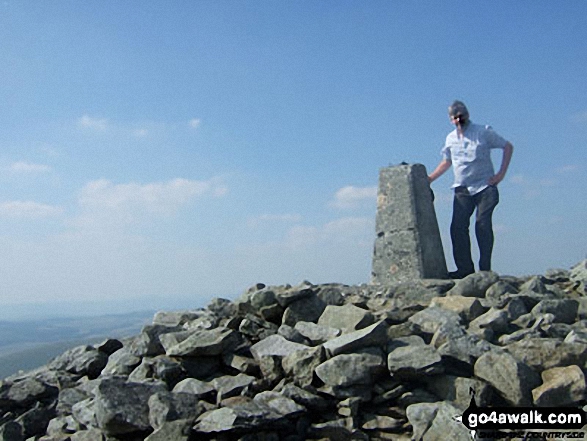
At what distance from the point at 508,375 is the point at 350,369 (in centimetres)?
162

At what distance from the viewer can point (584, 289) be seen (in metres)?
9.19

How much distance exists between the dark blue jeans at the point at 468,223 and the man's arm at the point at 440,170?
559 millimetres

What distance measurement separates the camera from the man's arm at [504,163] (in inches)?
381

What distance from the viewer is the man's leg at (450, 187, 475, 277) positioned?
10.1 metres

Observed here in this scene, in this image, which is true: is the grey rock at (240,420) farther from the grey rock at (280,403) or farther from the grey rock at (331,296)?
the grey rock at (331,296)

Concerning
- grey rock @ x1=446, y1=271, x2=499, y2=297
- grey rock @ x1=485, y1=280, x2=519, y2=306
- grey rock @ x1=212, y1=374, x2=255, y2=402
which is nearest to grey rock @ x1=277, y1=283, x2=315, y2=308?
grey rock @ x1=212, y1=374, x2=255, y2=402

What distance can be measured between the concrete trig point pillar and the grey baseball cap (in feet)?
3.73

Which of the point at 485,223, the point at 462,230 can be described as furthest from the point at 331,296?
the point at 485,223

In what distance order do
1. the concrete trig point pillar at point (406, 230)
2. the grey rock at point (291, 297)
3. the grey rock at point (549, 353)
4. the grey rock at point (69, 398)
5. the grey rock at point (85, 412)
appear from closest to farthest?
the grey rock at point (549, 353), the grey rock at point (85, 412), the grey rock at point (69, 398), the grey rock at point (291, 297), the concrete trig point pillar at point (406, 230)

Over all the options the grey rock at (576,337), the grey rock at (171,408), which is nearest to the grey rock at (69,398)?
the grey rock at (171,408)

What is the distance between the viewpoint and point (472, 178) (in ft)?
32.7

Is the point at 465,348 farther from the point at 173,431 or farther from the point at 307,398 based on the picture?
the point at 173,431

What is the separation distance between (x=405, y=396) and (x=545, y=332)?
7.62 feet

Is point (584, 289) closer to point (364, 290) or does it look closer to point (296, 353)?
point (364, 290)
